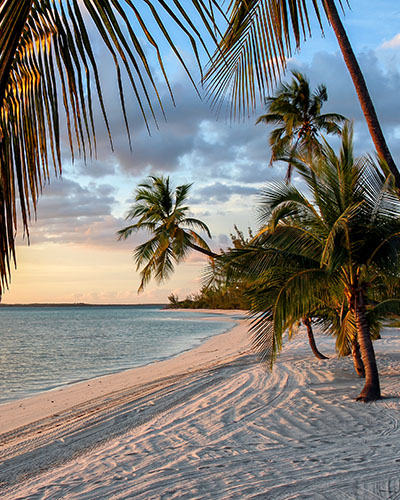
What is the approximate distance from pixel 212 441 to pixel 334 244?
11.9 ft

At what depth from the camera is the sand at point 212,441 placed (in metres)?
4.41

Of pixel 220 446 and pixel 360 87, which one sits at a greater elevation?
pixel 360 87

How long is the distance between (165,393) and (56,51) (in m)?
8.96

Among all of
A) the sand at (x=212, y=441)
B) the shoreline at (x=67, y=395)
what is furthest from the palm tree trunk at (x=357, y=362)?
the shoreline at (x=67, y=395)

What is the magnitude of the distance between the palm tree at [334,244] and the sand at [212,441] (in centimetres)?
120

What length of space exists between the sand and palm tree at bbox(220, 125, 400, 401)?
3.95ft

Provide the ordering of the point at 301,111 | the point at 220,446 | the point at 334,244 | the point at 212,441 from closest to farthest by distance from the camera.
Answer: the point at 220,446
the point at 212,441
the point at 334,244
the point at 301,111

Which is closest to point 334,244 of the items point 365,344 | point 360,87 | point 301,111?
point 365,344

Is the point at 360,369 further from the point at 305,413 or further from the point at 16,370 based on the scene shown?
the point at 16,370

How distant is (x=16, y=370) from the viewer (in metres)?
17.3

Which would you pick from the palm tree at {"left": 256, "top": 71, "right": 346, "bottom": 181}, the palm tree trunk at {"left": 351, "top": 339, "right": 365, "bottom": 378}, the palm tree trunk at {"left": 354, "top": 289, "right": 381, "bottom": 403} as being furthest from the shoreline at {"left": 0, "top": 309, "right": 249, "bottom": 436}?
the palm tree at {"left": 256, "top": 71, "right": 346, "bottom": 181}

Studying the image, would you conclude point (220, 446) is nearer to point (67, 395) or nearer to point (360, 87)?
point (360, 87)

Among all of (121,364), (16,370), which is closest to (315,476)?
(121,364)

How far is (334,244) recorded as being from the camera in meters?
7.43
